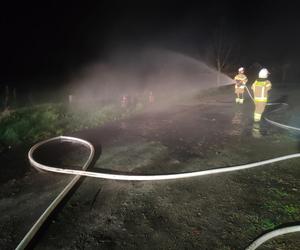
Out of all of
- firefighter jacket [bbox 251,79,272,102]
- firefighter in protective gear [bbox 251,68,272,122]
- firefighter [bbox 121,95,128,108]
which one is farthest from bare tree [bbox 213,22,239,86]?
firefighter jacket [bbox 251,79,272,102]

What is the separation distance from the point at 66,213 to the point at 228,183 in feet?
8.04

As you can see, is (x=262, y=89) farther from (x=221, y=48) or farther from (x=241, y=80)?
(x=221, y=48)

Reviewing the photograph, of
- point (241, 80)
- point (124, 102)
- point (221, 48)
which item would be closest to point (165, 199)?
point (124, 102)

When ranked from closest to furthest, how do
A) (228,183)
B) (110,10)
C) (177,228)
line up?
1. (177,228)
2. (228,183)
3. (110,10)

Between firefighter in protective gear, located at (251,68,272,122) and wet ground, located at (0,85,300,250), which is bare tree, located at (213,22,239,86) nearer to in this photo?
firefighter in protective gear, located at (251,68,272,122)

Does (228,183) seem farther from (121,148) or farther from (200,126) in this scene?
(200,126)

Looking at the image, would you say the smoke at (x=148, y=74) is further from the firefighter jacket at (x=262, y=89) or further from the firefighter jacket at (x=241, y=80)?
the firefighter jacket at (x=262, y=89)

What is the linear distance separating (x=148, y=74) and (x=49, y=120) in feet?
46.3

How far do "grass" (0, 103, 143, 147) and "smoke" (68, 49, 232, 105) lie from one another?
5.70 meters

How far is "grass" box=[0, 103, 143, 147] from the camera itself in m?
6.12

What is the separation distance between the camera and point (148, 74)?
67.3ft

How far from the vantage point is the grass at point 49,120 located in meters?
6.12

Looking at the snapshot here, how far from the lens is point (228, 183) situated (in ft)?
12.5

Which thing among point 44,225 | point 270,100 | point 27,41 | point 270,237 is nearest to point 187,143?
point 270,237
